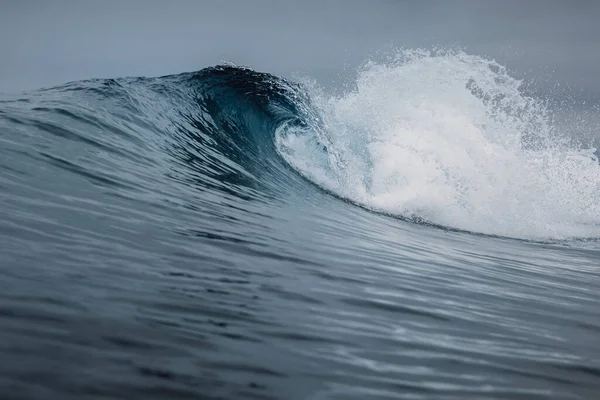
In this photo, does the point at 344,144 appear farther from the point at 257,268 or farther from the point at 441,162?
the point at 257,268

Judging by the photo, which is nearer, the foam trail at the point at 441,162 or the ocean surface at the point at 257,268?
the ocean surface at the point at 257,268

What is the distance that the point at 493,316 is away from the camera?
3.85m

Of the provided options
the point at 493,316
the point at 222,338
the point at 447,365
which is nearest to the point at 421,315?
the point at 493,316

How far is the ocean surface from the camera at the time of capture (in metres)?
2.34

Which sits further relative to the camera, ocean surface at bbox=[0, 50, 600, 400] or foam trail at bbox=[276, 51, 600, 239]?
foam trail at bbox=[276, 51, 600, 239]

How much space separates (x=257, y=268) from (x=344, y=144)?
32.8ft

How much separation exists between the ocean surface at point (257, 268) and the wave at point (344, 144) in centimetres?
8

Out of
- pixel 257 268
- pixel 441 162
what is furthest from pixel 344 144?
pixel 257 268

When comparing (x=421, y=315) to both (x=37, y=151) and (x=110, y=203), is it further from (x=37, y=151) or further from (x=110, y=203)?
(x=37, y=151)

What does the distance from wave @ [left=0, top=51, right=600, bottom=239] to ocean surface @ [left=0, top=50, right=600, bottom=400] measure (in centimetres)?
8

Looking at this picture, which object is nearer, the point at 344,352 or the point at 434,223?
the point at 344,352

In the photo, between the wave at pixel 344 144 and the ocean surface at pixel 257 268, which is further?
the wave at pixel 344 144

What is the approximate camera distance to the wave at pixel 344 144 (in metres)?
8.23

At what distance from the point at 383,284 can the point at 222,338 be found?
1958mm
